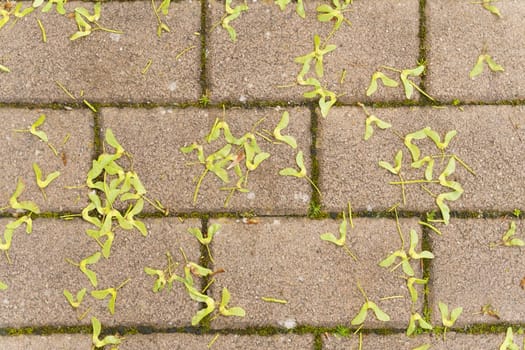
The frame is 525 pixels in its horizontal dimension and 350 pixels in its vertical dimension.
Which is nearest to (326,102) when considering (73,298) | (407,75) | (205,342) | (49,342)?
(407,75)

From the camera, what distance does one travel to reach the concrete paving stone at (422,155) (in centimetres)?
192

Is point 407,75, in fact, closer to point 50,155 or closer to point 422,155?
point 422,155

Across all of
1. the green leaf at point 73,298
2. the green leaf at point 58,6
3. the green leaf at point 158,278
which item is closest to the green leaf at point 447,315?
the green leaf at point 158,278

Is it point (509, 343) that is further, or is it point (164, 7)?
point (164, 7)

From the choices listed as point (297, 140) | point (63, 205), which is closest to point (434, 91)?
point (297, 140)

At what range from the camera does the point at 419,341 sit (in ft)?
6.20

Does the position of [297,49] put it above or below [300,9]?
below

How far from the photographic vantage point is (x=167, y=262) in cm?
190

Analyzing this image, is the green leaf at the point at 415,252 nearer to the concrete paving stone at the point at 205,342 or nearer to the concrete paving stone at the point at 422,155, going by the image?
the concrete paving stone at the point at 422,155

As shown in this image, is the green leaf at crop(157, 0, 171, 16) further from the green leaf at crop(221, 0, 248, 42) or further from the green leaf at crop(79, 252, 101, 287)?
the green leaf at crop(79, 252, 101, 287)

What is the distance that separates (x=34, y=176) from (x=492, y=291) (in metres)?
1.58

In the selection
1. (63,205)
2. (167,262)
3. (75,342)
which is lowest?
(75,342)

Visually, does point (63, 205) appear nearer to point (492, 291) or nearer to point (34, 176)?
point (34, 176)

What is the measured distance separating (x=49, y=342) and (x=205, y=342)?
51 cm
